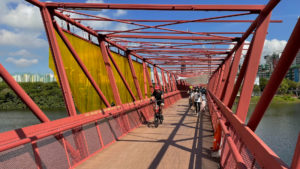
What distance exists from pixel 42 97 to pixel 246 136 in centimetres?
5942

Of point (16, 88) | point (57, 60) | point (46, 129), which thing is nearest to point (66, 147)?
point (46, 129)

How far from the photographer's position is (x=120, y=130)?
27.6 ft

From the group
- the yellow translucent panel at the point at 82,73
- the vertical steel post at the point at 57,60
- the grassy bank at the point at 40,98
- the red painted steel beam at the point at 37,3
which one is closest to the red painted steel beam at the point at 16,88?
the vertical steel post at the point at 57,60

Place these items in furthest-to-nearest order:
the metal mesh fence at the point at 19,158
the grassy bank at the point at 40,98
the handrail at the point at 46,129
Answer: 1. the grassy bank at the point at 40,98
2. the handrail at the point at 46,129
3. the metal mesh fence at the point at 19,158

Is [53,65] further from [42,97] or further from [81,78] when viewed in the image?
[42,97]

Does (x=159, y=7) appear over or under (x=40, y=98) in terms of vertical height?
over

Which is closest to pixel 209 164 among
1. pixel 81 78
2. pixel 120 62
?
pixel 81 78

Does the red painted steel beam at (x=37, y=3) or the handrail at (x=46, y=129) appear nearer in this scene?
the handrail at (x=46, y=129)

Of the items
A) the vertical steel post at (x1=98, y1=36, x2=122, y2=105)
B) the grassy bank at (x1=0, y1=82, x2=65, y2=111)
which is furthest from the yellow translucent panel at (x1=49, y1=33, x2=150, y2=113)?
the grassy bank at (x1=0, y1=82, x2=65, y2=111)

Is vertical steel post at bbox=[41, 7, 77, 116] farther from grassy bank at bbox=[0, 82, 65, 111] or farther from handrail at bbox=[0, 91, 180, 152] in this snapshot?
grassy bank at bbox=[0, 82, 65, 111]

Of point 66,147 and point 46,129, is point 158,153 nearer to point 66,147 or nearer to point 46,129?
point 66,147

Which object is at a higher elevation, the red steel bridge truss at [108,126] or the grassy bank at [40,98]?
the red steel bridge truss at [108,126]

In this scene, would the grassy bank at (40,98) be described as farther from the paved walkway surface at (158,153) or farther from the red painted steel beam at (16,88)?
A: the red painted steel beam at (16,88)

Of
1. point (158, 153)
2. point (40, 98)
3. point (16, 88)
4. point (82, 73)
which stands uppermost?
point (82, 73)
